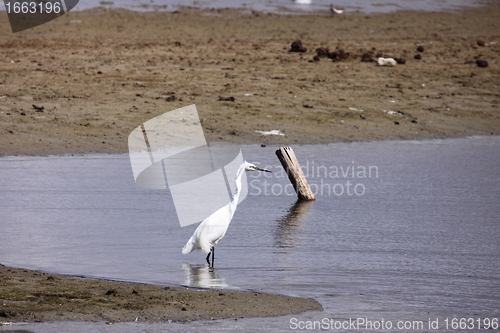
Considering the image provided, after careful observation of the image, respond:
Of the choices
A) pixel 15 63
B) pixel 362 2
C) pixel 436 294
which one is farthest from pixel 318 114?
pixel 362 2

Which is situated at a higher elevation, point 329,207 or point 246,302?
point 246,302

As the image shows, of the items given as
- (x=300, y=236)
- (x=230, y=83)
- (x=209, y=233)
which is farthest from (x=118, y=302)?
(x=230, y=83)

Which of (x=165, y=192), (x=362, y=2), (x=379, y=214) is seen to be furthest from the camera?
(x=362, y=2)

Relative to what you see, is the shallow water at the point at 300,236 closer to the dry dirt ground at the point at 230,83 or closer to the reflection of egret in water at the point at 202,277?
the reflection of egret in water at the point at 202,277

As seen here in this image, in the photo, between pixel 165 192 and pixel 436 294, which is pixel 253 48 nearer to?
pixel 165 192

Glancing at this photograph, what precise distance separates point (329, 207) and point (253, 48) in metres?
9.00

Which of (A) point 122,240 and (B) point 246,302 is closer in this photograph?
(B) point 246,302

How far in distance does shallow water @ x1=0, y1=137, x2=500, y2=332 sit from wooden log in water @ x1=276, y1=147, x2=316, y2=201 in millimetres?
184

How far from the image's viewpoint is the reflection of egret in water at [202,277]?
5.51 m

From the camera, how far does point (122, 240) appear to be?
259 inches

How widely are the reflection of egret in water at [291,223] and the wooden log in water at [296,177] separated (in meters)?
0.10

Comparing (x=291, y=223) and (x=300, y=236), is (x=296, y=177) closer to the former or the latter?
(x=291, y=223)

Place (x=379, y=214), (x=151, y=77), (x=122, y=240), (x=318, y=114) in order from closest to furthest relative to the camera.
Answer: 1. (x=122, y=240)
2. (x=379, y=214)
3. (x=318, y=114)
4. (x=151, y=77)

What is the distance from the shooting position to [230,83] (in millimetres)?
13750
